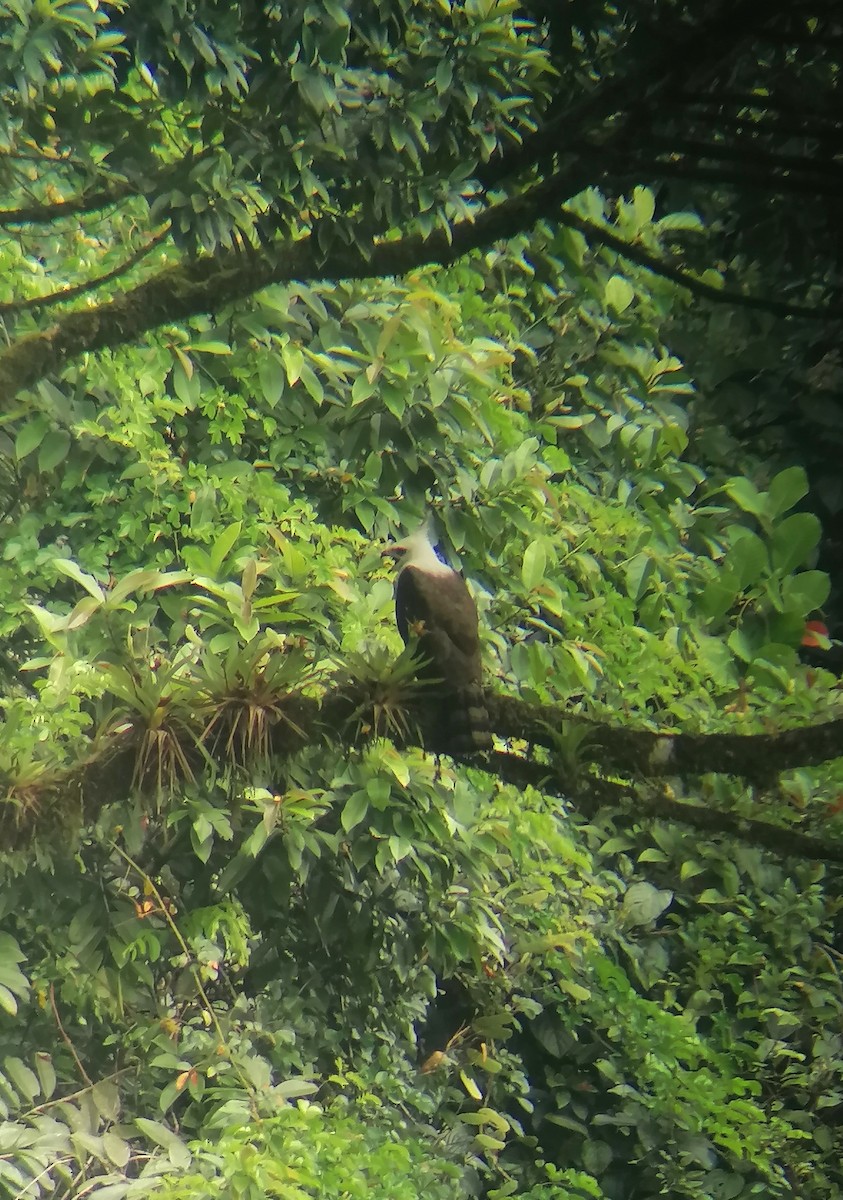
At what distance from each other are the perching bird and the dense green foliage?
0.04 meters

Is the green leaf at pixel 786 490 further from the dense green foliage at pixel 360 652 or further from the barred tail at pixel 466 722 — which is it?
the barred tail at pixel 466 722

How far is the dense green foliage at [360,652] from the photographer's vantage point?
1255 mm

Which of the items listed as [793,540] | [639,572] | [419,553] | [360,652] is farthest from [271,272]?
[639,572]

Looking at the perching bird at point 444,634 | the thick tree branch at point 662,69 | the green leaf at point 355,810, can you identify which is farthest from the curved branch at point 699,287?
the green leaf at point 355,810

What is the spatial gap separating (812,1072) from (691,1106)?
0.29m

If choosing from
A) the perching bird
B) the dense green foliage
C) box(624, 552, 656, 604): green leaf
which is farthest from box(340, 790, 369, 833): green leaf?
box(624, 552, 656, 604): green leaf

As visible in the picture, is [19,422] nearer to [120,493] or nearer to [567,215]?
[120,493]

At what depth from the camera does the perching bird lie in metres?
1.27

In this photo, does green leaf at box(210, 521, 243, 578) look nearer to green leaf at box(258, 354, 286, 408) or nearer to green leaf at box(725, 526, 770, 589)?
green leaf at box(258, 354, 286, 408)

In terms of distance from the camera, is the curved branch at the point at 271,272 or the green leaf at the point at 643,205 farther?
the green leaf at the point at 643,205

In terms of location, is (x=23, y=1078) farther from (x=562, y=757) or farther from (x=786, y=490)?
(x=786, y=490)

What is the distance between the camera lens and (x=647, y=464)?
2.38 metres

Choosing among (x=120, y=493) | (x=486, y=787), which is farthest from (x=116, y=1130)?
(x=120, y=493)

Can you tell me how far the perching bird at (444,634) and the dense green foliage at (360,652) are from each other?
4cm
